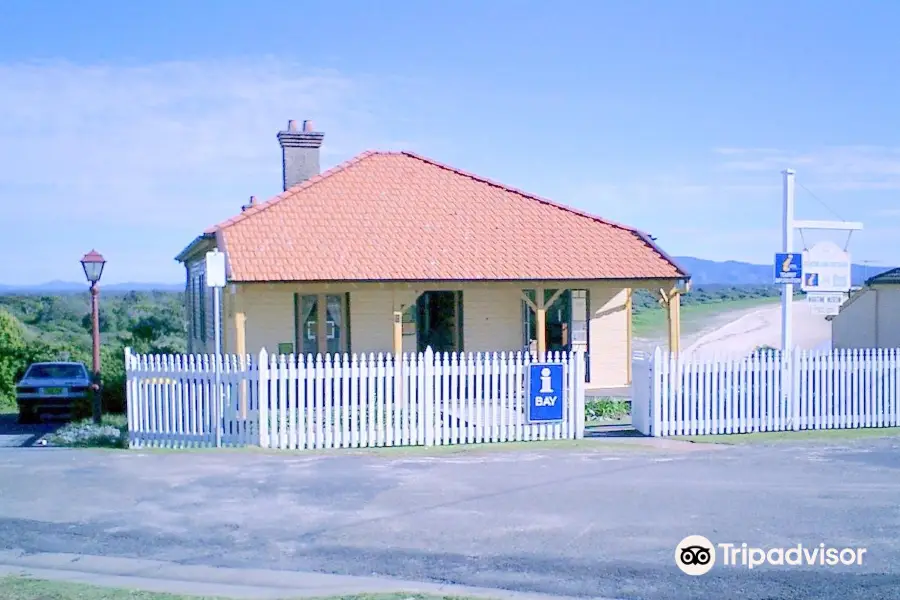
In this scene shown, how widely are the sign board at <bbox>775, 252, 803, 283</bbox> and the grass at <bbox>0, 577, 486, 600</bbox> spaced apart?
11.1 meters

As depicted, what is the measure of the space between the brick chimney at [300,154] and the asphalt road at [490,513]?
10.1 meters

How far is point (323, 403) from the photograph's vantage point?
44.0 feet

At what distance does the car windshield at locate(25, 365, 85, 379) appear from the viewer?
771 inches

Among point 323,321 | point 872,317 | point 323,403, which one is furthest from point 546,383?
point 872,317

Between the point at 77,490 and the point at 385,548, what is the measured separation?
4398 millimetres

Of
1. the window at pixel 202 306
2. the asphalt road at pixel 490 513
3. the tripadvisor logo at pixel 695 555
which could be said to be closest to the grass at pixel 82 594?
the asphalt road at pixel 490 513

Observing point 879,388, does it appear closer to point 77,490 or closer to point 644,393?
point 644,393

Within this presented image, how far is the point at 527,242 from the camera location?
1977 cm

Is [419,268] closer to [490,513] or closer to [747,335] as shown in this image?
[490,513]

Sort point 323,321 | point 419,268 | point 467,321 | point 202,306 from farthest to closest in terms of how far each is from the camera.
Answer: point 202,306 → point 467,321 → point 323,321 → point 419,268

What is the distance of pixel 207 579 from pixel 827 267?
41.9ft

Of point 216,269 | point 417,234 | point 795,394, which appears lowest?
point 795,394

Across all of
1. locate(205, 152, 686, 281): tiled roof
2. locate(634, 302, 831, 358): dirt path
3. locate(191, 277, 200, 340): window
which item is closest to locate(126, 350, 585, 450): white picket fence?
locate(205, 152, 686, 281): tiled roof

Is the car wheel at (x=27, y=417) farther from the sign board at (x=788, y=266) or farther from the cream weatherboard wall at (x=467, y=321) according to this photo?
the sign board at (x=788, y=266)
